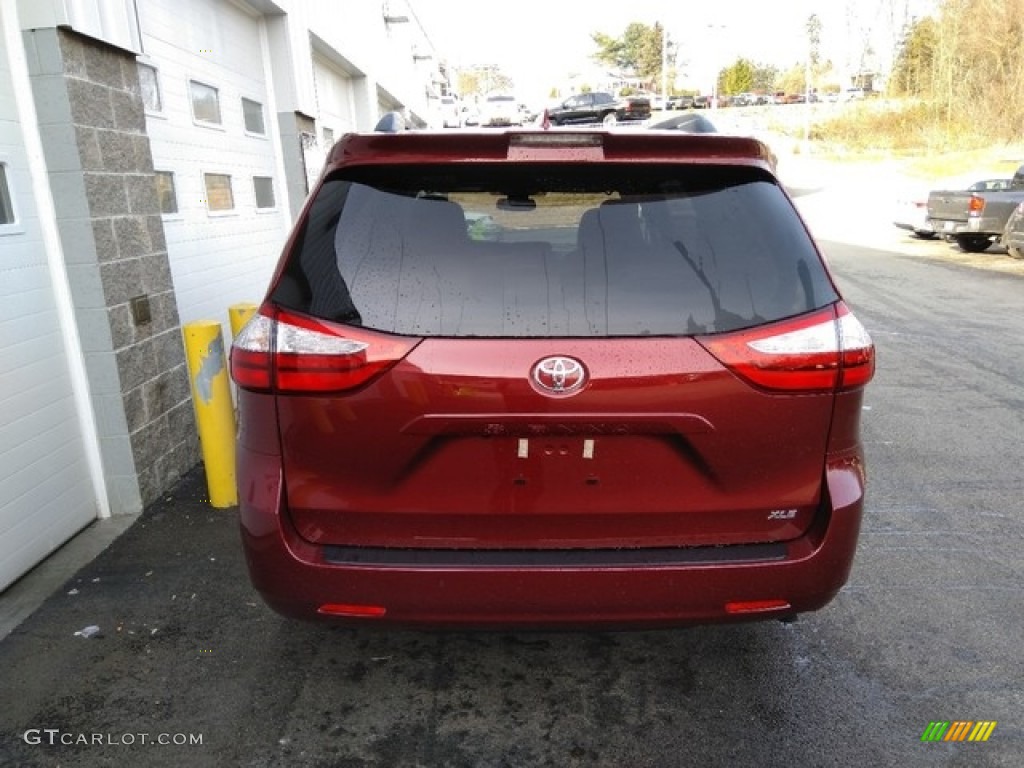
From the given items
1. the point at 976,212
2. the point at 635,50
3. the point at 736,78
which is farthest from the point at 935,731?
the point at 635,50

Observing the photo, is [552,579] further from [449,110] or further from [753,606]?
[449,110]

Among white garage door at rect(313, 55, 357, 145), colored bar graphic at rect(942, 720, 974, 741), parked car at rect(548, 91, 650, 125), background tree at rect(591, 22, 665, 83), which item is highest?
background tree at rect(591, 22, 665, 83)

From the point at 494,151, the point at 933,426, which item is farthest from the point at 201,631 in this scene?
the point at 933,426

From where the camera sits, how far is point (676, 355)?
2070 mm

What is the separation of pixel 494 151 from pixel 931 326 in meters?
8.72

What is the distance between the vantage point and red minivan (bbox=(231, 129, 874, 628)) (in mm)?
2074

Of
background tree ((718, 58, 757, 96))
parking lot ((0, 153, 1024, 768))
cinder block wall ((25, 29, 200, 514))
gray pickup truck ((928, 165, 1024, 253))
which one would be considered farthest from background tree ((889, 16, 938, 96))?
cinder block wall ((25, 29, 200, 514))

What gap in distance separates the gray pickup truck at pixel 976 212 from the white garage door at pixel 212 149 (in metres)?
14.0

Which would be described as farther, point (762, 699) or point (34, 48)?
point (34, 48)

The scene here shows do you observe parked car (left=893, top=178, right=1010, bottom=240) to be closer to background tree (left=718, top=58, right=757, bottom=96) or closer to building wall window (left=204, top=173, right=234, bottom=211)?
building wall window (left=204, top=173, right=234, bottom=211)

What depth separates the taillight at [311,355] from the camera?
207 centimetres

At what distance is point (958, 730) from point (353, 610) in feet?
6.61

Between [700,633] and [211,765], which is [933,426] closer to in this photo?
[700,633]

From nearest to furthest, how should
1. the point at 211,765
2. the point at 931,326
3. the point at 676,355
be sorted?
1. the point at 676,355
2. the point at 211,765
3. the point at 931,326
